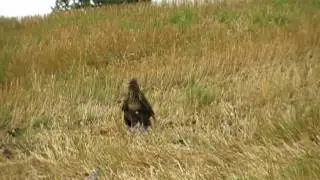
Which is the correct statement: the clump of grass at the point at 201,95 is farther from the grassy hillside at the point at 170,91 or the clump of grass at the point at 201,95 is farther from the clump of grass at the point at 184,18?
the clump of grass at the point at 184,18

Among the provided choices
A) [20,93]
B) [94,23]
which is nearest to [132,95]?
[20,93]

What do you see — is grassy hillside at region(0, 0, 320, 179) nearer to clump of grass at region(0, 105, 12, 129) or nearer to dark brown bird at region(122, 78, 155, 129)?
clump of grass at region(0, 105, 12, 129)

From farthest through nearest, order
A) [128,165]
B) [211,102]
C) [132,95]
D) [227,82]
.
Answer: [227,82]
[211,102]
[132,95]
[128,165]

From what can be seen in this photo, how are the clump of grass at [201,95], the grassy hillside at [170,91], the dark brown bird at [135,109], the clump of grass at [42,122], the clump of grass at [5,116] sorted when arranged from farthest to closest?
1. the clump of grass at [201,95]
2. the clump of grass at [5,116]
3. the clump of grass at [42,122]
4. the dark brown bird at [135,109]
5. the grassy hillside at [170,91]

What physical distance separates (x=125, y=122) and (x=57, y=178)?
4.96ft

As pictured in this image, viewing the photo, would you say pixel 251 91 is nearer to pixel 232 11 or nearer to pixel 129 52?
pixel 129 52

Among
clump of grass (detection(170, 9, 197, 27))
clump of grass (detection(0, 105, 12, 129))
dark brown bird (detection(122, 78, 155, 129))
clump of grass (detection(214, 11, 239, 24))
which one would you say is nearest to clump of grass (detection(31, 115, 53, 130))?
clump of grass (detection(0, 105, 12, 129))

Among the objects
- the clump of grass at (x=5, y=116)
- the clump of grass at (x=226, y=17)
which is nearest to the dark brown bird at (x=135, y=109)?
the clump of grass at (x=5, y=116)

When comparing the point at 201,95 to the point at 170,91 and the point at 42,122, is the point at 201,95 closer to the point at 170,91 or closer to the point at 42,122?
the point at 170,91

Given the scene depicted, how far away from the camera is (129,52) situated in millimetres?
11648

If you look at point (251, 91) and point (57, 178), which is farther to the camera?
point (251, 91)

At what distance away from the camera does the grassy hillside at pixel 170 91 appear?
5.38 meters

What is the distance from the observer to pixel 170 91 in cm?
908

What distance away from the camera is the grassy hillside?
5.38 m
